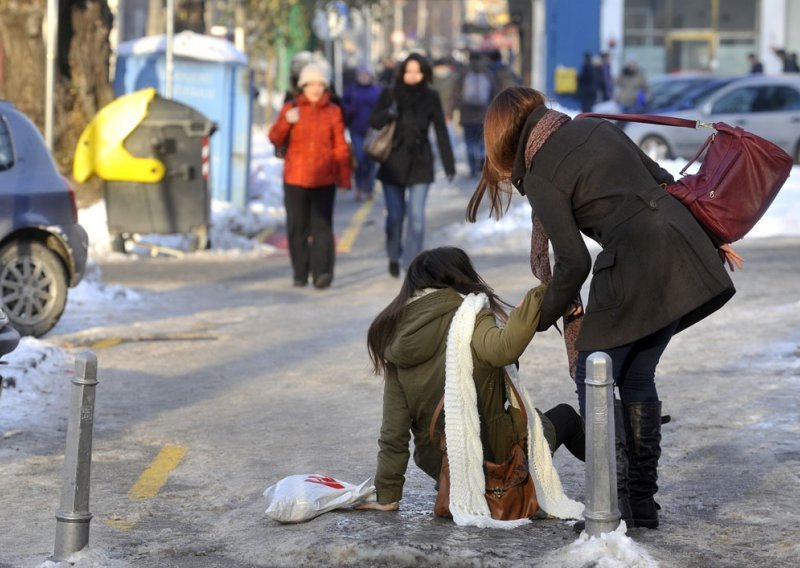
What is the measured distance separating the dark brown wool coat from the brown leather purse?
53 cm

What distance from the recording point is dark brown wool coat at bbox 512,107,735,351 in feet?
16.7

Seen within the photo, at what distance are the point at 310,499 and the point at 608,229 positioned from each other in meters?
1.43

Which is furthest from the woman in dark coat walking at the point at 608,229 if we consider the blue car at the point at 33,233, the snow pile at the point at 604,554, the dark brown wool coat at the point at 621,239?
the blue car at the point at 33,233

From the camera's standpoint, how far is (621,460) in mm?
5262

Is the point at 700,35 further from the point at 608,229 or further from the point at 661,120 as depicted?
the point at 608,229

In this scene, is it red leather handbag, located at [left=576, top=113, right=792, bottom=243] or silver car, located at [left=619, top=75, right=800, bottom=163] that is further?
silver car, located at [left=619, top=75, right=800, bottom=163]

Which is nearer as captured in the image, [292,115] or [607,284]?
[607,284]

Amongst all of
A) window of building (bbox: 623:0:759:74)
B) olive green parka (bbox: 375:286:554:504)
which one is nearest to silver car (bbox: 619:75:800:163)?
olive green parka (bbox: 375:286:554:504)

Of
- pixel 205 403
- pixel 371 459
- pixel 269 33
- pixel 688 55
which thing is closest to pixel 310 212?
Answer: pixel 205 403

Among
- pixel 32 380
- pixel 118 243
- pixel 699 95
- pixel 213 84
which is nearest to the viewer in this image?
pixel 32 380

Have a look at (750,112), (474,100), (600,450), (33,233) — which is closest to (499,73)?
(474,100)

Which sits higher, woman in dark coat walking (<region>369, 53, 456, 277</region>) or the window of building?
the window of building

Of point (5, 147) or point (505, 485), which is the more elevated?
point (5, 147)

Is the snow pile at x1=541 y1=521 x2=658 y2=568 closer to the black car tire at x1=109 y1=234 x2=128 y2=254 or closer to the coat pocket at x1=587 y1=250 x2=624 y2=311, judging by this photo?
the coat pocket at x1=587 y1=250 x2=624 y2=311
